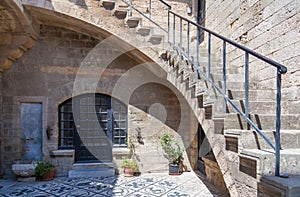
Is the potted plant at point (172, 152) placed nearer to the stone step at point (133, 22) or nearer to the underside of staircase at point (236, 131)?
the underside of staircase at point (236, 131)

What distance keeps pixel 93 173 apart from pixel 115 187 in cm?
91

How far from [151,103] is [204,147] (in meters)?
1.67

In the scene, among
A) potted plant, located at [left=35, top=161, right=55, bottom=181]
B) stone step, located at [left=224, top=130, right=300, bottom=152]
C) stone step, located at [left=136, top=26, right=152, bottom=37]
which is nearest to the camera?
stone step, located at [left=224, top=130, right=300, bottom=152]

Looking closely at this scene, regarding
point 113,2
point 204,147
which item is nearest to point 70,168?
point 204,147

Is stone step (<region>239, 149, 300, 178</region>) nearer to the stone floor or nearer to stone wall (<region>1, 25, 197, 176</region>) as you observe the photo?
the stone floor

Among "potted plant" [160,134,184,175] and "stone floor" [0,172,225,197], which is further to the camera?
"potted plant" [160,134,184,175]

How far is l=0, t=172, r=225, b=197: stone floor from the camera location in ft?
12.9

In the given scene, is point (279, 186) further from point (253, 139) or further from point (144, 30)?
point (144, 30)

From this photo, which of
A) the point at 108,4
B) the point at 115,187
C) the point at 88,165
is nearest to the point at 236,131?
the point at 115,187

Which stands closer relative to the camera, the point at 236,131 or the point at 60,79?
the point at 236,131

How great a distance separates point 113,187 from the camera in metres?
4.27

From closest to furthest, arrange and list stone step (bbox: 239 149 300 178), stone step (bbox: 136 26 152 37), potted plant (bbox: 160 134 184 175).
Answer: stone step (bbox: 239 149 300 178) < stone step (bbox: 136 26 152 37) < potted plant (bbox: 160 134 184 175)

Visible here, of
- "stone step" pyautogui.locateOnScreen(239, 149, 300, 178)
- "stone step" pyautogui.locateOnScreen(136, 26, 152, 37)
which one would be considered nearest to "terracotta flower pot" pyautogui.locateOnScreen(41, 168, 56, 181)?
"stone step" pyautogui.locateOnScreen(136, 26, 152, 37)

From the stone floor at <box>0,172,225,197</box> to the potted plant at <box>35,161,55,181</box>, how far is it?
0.14 metres
